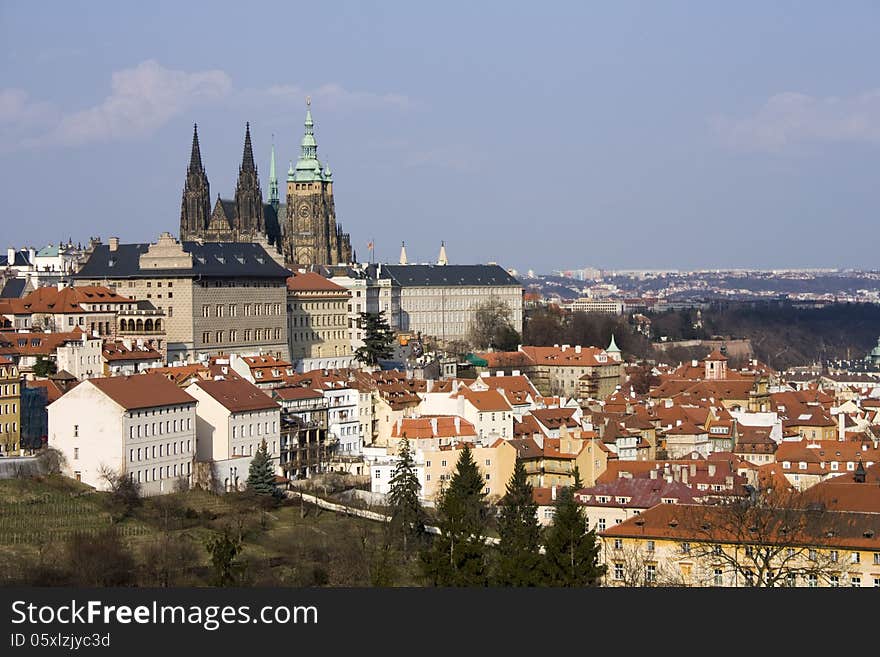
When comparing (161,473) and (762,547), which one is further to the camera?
(161,473)

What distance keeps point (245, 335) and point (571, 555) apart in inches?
1973

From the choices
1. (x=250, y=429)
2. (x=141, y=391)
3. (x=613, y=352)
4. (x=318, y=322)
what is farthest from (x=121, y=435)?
(x=613, y=352)

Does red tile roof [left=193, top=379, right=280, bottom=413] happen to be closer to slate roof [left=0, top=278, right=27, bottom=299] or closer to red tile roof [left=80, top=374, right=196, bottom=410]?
red tile roof [left=80, top=374, right=196, bottom=410]

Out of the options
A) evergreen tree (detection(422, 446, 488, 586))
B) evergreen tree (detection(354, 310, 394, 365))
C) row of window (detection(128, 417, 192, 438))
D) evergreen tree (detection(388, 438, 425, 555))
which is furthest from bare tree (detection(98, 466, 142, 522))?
evergreen tree (detection(354, 310, 394, 365))

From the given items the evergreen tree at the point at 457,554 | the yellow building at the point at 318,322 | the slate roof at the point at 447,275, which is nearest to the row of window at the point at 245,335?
the yellow building at the point at 318,322

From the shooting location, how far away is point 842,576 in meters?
40.4

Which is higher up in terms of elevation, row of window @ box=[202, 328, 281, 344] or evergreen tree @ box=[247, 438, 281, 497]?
row of window @ box=[202, 328, 281, 344]

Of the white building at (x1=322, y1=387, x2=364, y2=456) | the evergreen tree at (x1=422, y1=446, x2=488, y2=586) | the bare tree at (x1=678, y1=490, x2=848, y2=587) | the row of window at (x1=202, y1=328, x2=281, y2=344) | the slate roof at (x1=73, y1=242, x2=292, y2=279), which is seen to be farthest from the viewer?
the slate roof at (x1=73, y1=242, x2=292, y2=279)

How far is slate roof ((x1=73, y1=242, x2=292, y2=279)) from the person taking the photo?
282 ft

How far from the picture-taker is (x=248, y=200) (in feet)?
411

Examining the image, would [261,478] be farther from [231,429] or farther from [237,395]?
[237,395]

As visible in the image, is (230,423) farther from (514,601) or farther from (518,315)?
(518,315)

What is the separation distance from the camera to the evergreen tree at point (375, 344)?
298ft

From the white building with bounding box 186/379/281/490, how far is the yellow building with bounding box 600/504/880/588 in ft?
55.8
